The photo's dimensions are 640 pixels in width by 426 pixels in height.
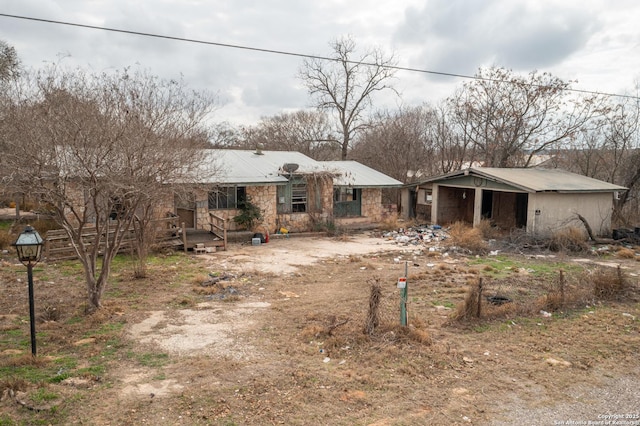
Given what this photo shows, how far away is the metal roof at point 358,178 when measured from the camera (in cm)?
2250

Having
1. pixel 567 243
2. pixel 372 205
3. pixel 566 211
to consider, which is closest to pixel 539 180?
pixel 566 211

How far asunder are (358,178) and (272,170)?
187 inches

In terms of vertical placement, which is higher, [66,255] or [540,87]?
[540,87]

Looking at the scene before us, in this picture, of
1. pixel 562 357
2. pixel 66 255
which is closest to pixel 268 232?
pixel 66 255

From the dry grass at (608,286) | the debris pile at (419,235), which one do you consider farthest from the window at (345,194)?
the dry grass at (608,286)

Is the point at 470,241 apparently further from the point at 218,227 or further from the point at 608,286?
the point at 218,227

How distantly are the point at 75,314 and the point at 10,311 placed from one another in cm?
131

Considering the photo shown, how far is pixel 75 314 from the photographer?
8.62 meters

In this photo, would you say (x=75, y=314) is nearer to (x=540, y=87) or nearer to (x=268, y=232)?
(x=268, y=232)

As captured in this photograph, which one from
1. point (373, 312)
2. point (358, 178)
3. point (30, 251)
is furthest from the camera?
point (358, 178)

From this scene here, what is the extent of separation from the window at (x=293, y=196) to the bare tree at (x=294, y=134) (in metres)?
18.0

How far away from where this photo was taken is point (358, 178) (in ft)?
77.2

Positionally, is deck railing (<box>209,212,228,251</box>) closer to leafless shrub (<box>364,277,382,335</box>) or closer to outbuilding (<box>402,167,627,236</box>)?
leafless shrub (<box>364,277,382,335</box>)

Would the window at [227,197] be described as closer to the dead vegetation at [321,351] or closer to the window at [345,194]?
the window at [345,194]
